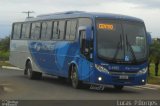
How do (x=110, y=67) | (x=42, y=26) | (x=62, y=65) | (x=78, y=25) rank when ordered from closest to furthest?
1. (x=110, y=67)
2. (x=78, y=25)
3. (x=62, y=65)
4. (x=42, y=26)

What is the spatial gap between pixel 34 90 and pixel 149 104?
827 cm

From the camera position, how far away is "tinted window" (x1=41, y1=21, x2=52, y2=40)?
2773cm

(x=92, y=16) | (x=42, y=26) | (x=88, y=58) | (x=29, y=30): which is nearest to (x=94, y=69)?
(x=88, y=58)

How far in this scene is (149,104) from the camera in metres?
15.7

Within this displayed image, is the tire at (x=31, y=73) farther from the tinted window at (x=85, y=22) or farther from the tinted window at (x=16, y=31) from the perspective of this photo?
the tinted window at (x=85, y=22)

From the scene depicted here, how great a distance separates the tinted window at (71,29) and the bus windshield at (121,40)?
5.69 ft

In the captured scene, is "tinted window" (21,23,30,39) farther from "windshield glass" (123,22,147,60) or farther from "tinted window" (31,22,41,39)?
"windshield glass" (123,22,147,60)

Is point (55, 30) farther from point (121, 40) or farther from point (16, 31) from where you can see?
point (16, 31)

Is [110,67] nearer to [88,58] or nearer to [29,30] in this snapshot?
[88,58]

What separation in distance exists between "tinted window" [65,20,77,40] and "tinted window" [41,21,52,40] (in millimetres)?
2355

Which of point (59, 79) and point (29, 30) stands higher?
point (29, 30)

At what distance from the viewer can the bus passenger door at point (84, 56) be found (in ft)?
75.4

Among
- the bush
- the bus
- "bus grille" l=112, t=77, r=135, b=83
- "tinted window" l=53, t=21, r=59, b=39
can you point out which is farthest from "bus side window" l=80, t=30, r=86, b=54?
the bush

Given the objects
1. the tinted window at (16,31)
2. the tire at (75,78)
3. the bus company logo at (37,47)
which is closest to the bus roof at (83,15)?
the bus company logo at (37,47)
